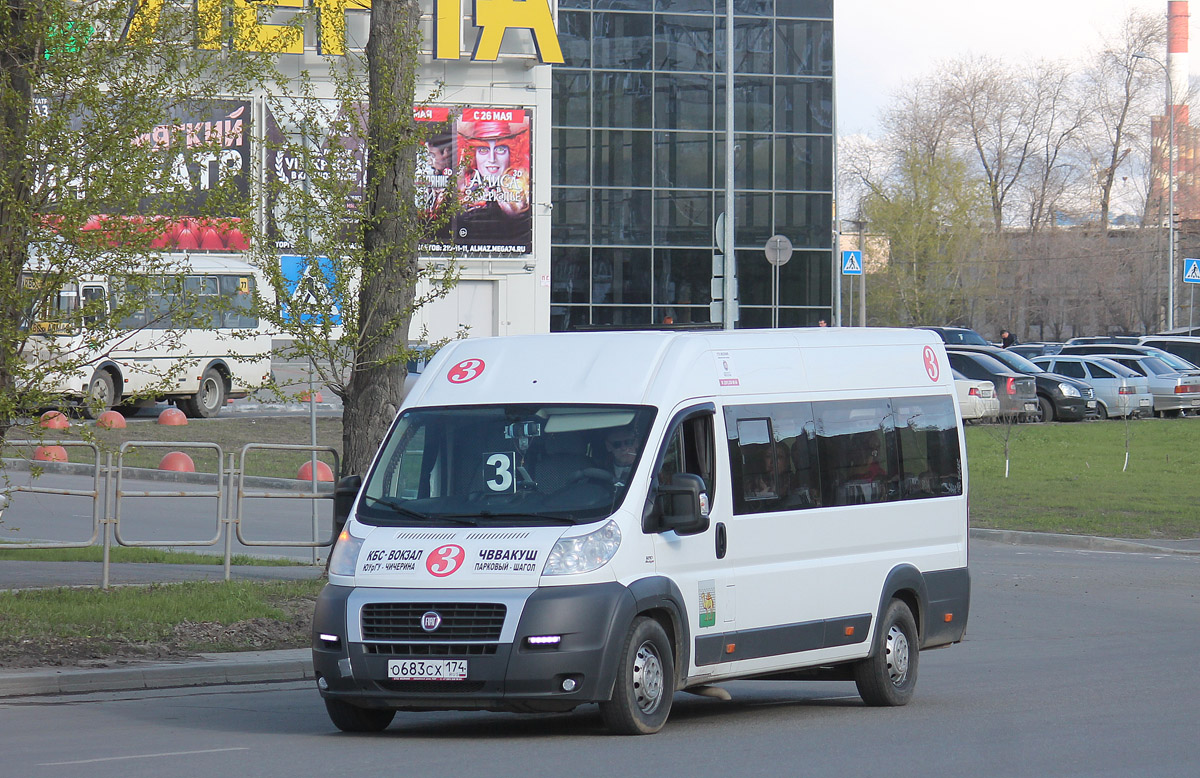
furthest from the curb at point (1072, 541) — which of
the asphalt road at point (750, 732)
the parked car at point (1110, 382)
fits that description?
the parked car at point (1110, 382)

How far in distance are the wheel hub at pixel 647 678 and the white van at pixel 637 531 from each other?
0.01m

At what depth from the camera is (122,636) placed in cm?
1205

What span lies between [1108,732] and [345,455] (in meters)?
8.18

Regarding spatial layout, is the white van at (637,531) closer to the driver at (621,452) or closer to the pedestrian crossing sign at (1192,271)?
the driver at (621,452)

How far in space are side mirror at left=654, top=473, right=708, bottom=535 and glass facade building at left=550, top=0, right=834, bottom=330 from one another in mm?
48310

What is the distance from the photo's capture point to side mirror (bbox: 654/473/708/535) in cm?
845

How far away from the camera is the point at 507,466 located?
29.0 ft

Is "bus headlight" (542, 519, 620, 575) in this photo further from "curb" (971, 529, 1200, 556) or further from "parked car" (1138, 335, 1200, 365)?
"parked car" (1138, 335, 1200, 365)

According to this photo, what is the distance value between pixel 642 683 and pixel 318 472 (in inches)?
645

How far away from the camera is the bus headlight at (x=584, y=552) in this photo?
818 centimetres

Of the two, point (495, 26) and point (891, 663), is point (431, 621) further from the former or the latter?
point (495, 26)

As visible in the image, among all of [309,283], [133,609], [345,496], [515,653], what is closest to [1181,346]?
[309,283]

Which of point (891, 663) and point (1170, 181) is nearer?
point (891, 663)

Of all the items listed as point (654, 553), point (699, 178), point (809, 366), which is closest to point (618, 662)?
point (654, 553)
